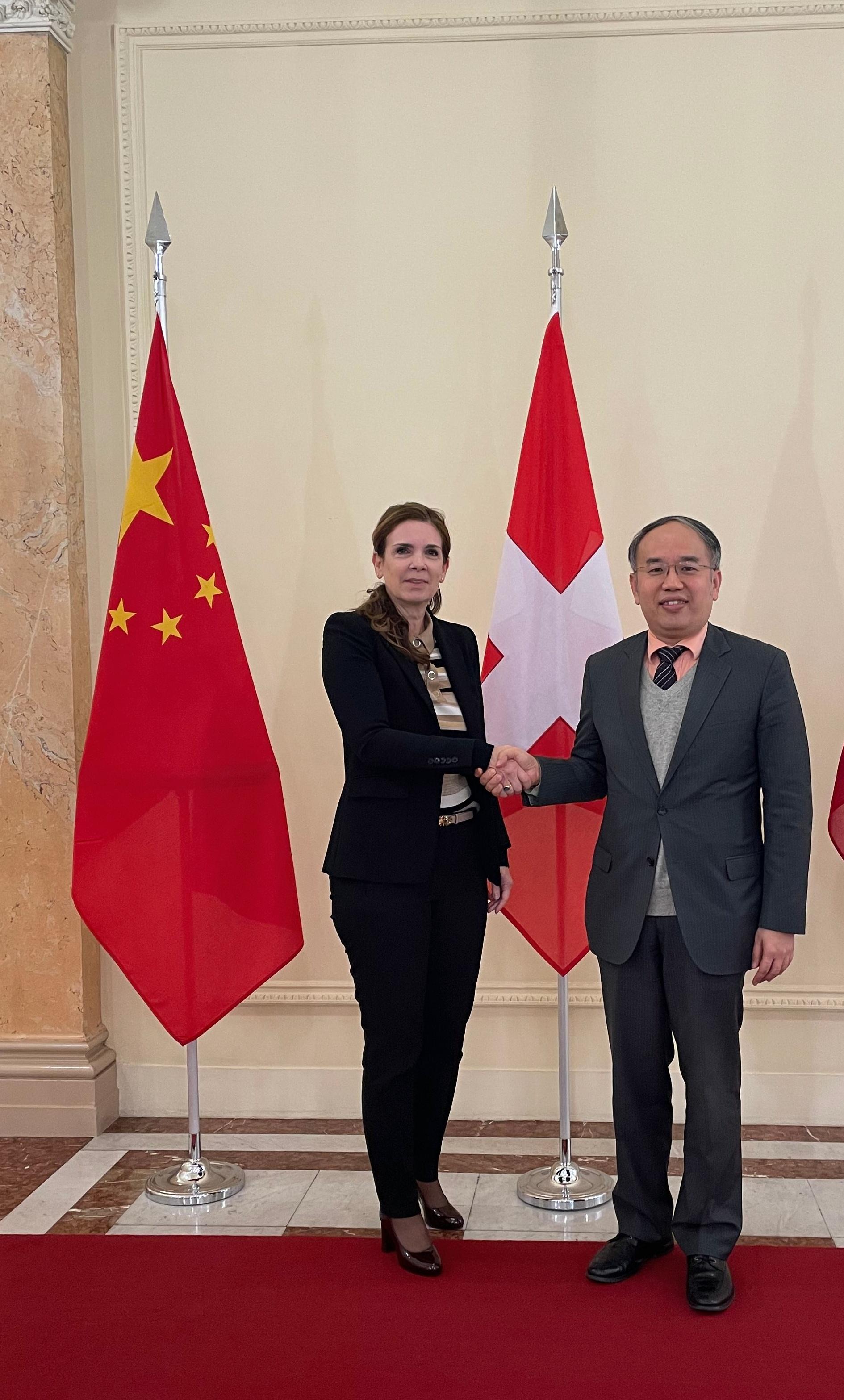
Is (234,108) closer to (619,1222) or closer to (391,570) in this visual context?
(391,570)

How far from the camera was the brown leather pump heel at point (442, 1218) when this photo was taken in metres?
3.17

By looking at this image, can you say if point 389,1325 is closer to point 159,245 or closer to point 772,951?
point 772,951

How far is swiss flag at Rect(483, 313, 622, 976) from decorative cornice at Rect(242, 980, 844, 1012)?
1.98 ft

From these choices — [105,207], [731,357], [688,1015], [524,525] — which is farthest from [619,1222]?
[105,207]

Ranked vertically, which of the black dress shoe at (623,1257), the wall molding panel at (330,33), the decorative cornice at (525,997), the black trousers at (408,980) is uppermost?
the wall molding panel at (330,33)

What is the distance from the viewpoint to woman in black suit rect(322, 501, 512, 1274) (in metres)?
2.86

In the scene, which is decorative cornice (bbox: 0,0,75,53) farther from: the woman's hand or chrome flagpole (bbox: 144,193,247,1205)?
the woman's hand

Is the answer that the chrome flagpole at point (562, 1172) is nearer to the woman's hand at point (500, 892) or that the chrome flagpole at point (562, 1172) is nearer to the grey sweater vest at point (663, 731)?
the woman's hand at point (500, 892)

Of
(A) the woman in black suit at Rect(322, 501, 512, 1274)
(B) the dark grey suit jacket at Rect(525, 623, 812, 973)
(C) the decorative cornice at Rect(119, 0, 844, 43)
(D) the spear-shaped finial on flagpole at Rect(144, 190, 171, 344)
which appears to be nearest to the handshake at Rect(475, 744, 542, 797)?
(A) the woman in black suit at Rect(322, 501, 512, 1274)

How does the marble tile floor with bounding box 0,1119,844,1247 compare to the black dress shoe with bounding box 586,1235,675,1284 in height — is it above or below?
below

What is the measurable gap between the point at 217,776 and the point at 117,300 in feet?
5.77

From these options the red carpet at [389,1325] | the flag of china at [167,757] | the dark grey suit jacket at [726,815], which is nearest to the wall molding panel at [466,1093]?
the flag of china at [167,757]

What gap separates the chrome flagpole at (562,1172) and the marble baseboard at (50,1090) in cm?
146

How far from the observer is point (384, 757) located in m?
2.81
